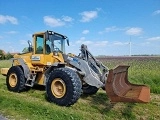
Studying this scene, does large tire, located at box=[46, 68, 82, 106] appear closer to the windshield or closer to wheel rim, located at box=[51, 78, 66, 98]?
wheel rim, located at box=[51, 78, 66, 98]

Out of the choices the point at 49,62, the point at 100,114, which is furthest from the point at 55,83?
the point at 100,114

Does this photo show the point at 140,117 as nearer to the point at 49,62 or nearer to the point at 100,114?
the point at 100,114

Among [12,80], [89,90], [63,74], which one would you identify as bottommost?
[89,90]

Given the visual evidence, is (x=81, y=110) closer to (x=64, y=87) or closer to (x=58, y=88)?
(x=64, y=87)

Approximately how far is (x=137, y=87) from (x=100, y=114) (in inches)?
79.3

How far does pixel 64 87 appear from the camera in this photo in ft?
22.5

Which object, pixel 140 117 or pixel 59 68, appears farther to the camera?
pixel 59 68

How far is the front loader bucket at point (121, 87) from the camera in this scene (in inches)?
244

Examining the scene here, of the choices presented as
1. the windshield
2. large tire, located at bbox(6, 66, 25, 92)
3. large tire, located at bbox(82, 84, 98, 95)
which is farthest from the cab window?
large tire, located at bbox(82, 84, 98, 95)

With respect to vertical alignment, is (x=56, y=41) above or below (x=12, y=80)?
above

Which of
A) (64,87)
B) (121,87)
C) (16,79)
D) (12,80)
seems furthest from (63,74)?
(12,80)

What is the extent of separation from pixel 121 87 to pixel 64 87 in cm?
186

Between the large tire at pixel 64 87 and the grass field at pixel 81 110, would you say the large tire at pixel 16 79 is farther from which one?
the large tire at pixel 64 87

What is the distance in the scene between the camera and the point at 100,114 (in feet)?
20.6
